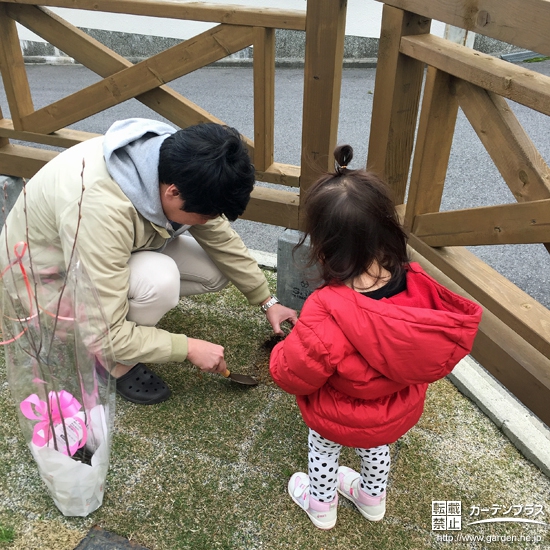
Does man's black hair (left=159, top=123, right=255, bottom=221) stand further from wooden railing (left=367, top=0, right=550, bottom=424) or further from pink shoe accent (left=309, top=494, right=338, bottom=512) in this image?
pink shoe accent (left=309, top=494, right=338, bottom=512)

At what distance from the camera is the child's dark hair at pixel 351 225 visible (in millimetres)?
1250

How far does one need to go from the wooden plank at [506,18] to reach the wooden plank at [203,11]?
648 millimetres

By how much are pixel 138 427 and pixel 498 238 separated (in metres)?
1.48

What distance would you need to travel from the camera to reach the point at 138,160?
1.73 m

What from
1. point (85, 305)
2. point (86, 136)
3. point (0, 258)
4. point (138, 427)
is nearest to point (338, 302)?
point (85, 305)

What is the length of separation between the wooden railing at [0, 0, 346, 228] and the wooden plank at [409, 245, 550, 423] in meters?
0.89

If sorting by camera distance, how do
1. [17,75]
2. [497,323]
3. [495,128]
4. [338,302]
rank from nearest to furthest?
[338,302] < [495,128] < [497,323] < [17,75]

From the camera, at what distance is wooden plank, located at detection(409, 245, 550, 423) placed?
6.05ft

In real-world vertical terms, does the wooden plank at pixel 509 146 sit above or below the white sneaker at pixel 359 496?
above

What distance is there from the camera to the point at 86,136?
288cm

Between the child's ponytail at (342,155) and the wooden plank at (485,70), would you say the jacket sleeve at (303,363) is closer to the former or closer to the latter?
the child's ponytail at (342,155)

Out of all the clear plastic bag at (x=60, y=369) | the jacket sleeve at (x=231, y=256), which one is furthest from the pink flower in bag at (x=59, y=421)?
the jacket sleeve at (x=231, y=256)

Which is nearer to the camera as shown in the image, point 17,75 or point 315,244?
point 315,244

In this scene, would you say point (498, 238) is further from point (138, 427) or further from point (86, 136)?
point (86, 136)
